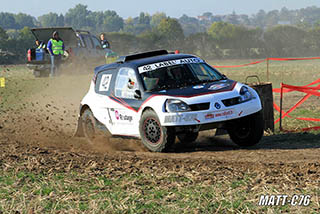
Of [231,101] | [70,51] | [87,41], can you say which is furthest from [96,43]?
[231,101]

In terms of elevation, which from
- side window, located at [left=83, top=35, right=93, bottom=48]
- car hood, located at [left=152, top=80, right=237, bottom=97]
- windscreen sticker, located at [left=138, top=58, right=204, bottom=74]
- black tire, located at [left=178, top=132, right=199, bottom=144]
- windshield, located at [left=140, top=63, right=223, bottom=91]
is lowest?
black tire, located at [left=178, top=132, right=199, bottom=144]

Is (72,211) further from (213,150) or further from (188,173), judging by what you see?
(213,150)

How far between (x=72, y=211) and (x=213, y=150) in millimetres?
4171

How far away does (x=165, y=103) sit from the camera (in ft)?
28.1

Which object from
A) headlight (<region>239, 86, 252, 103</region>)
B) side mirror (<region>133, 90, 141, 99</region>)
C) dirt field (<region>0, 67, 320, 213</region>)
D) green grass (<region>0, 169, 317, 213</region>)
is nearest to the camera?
green grass (<region>0, 169, 317, 213</region>)

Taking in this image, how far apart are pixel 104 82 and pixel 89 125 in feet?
3.05

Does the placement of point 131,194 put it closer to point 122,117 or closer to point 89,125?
point 122,117

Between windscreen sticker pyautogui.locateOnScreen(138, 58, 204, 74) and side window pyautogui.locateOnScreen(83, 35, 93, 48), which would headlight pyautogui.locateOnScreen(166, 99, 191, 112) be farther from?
side window pyautogui.locateOnScreen(83, 35, 93, 48)

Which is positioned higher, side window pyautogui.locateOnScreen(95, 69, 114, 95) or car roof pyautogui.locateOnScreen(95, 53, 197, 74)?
car roof pyautogui.locateOnScreen(95, 53, 197, 74)

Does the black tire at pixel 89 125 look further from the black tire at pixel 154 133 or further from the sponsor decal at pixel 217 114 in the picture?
the sponsor decal at pixel 217 114

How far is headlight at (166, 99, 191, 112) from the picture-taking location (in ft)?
27.7

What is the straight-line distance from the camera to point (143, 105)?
9.03 m

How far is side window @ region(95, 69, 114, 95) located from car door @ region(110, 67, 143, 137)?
266 millimetres

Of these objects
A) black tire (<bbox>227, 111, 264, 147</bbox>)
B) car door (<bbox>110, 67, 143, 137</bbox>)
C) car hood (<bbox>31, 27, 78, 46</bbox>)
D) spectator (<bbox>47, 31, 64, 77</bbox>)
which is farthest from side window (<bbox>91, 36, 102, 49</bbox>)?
black tire (<bbox>227, 111, 264, 147</bbox>)
